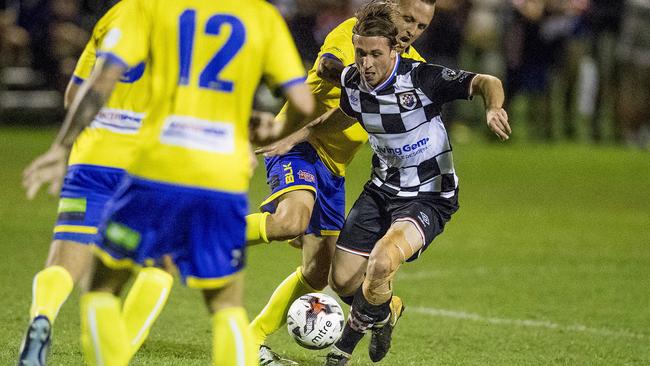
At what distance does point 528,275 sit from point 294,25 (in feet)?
39.9

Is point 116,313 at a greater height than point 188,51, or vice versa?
point 188,51

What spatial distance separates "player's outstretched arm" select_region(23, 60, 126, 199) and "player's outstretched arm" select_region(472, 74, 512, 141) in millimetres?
2178

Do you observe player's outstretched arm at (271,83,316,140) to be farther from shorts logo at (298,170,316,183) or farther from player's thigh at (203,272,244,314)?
shorts logo at (298,170,316,183)

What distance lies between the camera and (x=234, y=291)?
4.91 metres

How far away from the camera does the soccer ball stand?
22.7ft

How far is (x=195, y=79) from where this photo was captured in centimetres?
478

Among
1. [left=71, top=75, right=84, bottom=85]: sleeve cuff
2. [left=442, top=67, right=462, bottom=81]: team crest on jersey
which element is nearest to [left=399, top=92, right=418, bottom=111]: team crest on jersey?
[left=442, top=67, right=462, bottom=81]: team crest on jersey

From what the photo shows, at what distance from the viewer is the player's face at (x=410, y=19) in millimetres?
7113

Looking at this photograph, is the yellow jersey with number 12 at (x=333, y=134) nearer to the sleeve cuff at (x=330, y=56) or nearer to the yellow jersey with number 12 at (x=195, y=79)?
the sleeve cuff at (x=330, y=56)

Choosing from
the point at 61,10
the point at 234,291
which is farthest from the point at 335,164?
the point at 61,10

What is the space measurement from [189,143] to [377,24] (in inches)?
83.7

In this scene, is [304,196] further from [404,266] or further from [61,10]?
[61,10]

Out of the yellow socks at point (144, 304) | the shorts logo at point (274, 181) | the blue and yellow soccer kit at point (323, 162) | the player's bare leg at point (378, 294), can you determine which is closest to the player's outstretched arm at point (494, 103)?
the player's bare leg at point (378, 294)

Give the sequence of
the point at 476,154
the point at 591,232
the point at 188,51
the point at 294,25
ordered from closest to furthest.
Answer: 1. the point at 188,51
2. the point at 591,232
3. the point at 476,154
4. the point at 294,25
